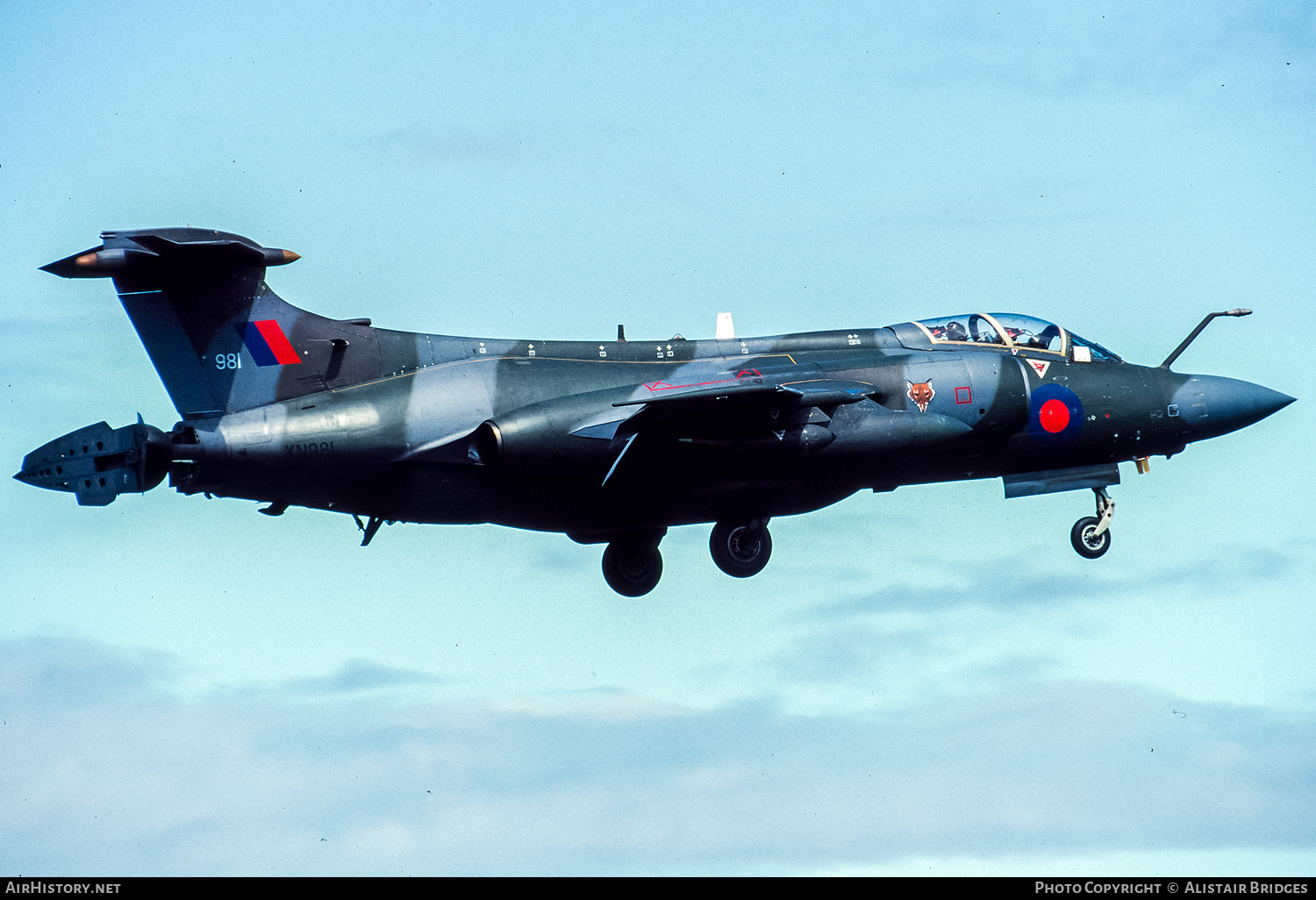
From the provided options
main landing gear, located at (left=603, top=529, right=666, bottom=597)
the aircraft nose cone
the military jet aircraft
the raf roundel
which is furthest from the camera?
the aircraft nose cone

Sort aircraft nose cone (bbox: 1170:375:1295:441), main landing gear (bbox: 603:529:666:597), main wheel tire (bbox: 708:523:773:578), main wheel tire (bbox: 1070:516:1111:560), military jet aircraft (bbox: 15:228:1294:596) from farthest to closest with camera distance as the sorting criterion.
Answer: main wheel tire (bbox: 1070:516:1111:560) → aircraft nose cone (bbox: 1170:375:1295:441) → main landing gear (bbox: 603:529:666:597) → main wheel tire (bbox: 708:523:773:578) → military jet aircraft (bbox: 15:228:1294:596)

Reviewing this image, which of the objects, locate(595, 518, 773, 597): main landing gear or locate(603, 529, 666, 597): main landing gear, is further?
locate(603, 529, 666, 597): main landing gear

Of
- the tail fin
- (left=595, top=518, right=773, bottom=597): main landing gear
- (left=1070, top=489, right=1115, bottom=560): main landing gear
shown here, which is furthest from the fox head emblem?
the tail fin

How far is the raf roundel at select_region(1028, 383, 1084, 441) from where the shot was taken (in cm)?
2555

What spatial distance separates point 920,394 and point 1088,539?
4303 mm

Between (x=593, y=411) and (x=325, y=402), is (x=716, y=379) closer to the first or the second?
(x=593, y=411)

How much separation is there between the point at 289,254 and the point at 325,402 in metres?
2.02

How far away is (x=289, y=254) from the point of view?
22.4 metres

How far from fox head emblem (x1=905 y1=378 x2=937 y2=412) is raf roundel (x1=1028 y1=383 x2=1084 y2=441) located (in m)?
1.93

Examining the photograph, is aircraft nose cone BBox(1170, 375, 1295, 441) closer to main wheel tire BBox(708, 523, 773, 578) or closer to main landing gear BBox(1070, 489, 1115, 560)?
main landing gear BBox(1070, 489, 1115, 560)

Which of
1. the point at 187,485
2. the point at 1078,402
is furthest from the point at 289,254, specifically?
the point at 1078,402

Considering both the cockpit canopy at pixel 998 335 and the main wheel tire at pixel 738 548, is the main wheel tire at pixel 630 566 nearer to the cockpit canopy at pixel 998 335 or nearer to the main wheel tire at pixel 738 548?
the main wheel tire at pixel 738 548

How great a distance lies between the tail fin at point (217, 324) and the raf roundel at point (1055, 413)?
9.84m
